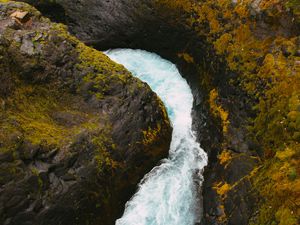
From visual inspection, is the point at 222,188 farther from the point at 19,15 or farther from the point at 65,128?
the point at 19,15

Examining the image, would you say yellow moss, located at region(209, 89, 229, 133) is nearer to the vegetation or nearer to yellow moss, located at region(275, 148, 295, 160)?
the vegetation

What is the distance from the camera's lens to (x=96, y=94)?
1439 centimetres

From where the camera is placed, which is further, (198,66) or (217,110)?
(198,66)

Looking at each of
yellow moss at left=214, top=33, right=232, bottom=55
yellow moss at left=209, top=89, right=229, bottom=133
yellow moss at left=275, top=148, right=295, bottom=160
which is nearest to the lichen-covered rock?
yellow moss at left=209, top=89, right=229, bottom=133

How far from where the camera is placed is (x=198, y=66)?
739 inches

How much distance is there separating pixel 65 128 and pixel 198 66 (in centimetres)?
868

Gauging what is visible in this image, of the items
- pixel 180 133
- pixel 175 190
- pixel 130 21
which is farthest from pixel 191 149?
pixel 130 21

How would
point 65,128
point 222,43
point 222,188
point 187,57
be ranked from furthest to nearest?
point 187,57
point 222,43
point 222,188
point 65,128

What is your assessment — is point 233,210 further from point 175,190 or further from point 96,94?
point 96,94

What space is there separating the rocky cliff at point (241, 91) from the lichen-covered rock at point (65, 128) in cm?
283

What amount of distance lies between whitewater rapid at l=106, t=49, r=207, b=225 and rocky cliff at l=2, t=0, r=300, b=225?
49 centimetres

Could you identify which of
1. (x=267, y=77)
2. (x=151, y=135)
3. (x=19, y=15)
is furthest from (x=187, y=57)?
(x=19, y=15)

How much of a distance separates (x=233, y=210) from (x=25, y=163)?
7.34 m

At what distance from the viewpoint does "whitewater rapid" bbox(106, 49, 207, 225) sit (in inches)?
535
